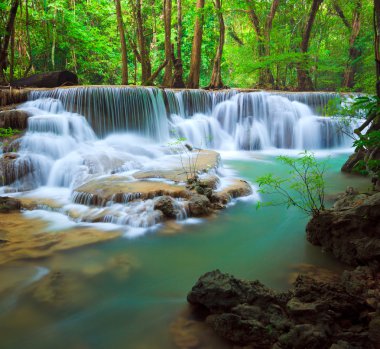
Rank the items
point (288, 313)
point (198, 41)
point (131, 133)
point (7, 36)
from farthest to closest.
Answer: point (198, 41), point (131, 133), point (7, 36), point (288, 313)

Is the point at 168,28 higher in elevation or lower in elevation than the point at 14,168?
higher

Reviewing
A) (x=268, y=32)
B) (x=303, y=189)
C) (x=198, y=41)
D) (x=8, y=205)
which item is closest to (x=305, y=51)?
(x=268, y=32)

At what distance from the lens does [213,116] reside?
46.8ft

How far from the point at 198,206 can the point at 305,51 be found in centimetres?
1463

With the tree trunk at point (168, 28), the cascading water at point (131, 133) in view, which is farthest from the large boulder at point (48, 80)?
the tree trunk at point (168, 28)

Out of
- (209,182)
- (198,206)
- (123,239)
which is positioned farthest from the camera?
(209,182)

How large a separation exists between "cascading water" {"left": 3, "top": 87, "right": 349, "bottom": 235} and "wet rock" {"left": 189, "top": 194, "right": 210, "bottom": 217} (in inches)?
6.3

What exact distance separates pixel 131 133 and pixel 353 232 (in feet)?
31.2

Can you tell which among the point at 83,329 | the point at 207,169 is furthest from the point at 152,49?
the point at 83,329

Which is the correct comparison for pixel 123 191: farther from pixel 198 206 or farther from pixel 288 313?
pixel 288 313

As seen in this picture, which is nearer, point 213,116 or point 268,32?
point 213,116

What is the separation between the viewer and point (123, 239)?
5.03 m

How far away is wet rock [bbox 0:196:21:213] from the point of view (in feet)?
20.2

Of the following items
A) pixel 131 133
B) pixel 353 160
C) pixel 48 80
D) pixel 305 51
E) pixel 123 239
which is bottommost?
pixel 123 239
